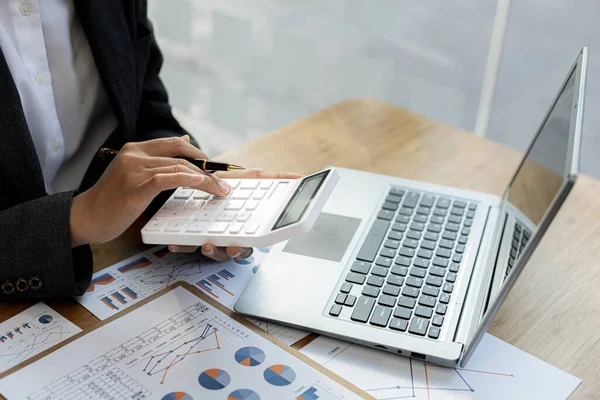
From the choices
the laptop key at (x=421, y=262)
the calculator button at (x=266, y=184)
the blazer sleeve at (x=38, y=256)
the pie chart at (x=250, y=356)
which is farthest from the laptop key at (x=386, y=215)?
the blazer sleeve at (x=38, y=256)

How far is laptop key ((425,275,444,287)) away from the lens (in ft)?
2.73

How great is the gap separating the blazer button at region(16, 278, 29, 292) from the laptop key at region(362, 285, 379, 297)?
15.8 inches

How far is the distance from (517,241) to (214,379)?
15.4 inches

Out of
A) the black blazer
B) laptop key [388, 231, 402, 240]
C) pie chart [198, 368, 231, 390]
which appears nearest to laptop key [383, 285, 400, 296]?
laptop key [388, 231, 402, 240]

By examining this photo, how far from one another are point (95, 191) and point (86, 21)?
0.31 m

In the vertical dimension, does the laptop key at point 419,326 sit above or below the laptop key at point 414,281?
below

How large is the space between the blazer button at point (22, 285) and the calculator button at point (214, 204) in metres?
0.23

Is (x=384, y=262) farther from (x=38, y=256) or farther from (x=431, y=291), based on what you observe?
(x=38, y=256)

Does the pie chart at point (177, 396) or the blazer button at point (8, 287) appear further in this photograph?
the blazer button at point (8, 287)

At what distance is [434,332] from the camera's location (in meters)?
0.75

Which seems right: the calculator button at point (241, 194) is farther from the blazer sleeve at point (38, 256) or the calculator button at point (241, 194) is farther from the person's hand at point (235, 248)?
the blazer sleeve at point (38, 256)

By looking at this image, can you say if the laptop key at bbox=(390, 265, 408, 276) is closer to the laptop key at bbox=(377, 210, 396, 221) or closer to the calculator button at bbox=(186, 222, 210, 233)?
the laptop key at bbox=(377, 210, 396, 221)

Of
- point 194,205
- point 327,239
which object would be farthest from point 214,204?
point 327,239

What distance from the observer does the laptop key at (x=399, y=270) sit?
84 cm
